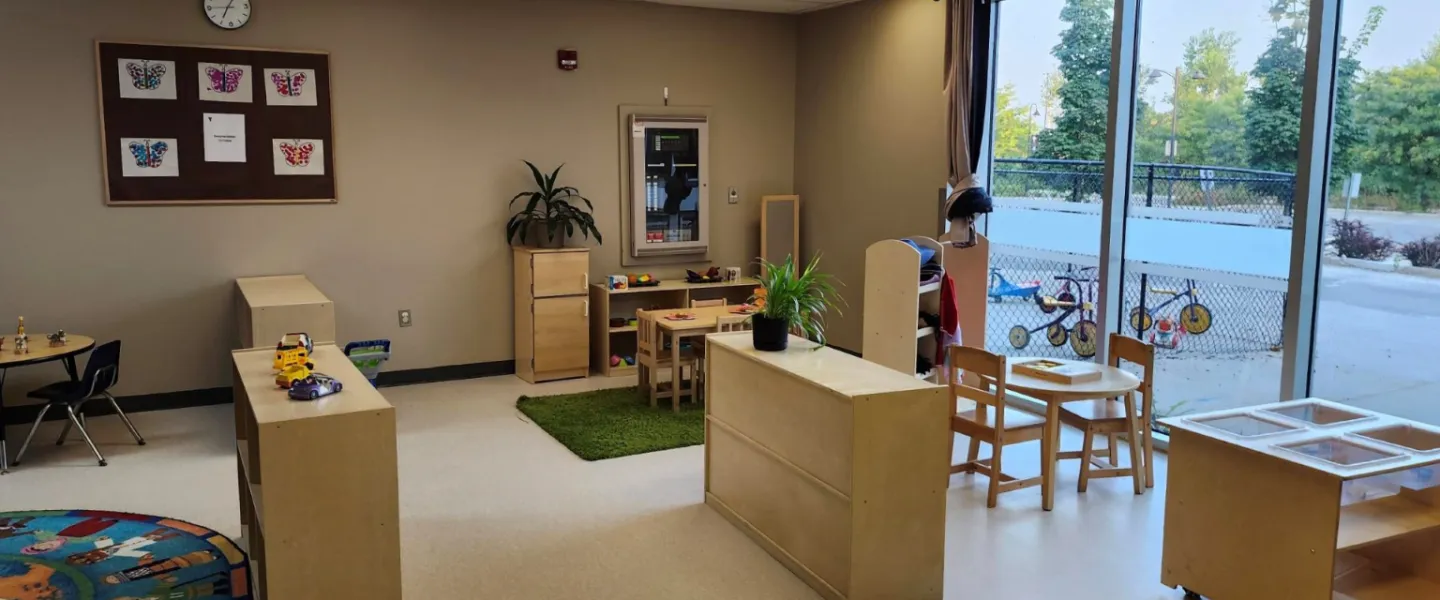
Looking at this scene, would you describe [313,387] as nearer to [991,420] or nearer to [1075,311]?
[991,420]

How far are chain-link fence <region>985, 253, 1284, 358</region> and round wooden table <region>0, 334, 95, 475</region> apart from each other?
17.5ft

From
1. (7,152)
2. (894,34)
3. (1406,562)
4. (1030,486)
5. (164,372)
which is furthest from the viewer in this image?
(894,34)

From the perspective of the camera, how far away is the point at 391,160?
689 cm

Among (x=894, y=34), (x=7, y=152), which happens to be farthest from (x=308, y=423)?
(x=894, y=34)

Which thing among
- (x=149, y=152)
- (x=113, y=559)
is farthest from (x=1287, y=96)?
(x=149, y=152)

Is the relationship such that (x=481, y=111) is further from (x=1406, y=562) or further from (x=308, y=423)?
(x=1406, y=562)

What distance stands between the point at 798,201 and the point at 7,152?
528cm

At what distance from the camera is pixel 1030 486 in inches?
191

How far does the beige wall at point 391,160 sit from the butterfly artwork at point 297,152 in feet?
0.63

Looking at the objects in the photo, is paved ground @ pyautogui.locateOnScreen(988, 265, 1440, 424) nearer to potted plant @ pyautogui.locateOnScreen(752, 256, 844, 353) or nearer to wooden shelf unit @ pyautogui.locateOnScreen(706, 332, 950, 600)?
wooden shelf unit @ pyautogui.locateOnScreen(706, 332, 950, 600)

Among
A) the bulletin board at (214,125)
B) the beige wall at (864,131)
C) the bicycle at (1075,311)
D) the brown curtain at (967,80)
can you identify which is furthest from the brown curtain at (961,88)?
the bulletin board at (214,125)

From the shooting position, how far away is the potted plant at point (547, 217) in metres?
7.21

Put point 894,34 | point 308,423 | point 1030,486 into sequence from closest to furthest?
point 308,423
point 1030,486
point 894,34

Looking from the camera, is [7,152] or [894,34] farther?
[894,34]
